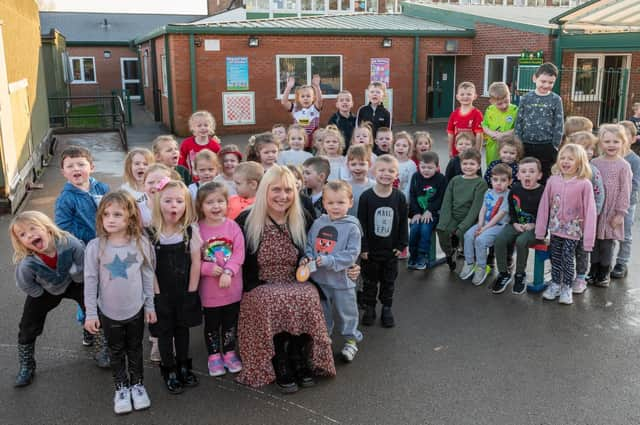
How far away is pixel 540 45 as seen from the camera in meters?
18.5

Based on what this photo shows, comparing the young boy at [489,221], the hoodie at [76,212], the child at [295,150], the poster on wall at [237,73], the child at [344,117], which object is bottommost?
the young boy at [489,221]

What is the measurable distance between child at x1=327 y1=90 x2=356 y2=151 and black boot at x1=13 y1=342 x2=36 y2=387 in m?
4.57

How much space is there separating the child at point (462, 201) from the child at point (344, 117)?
198 centimetres

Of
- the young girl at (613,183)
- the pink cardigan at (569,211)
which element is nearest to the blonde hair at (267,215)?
the pink cardigan at (569,211)

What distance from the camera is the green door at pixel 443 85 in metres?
21.5

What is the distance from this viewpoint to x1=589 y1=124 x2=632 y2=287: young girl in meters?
5.42

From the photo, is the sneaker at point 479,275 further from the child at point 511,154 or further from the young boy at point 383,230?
the young boy at point 383,230

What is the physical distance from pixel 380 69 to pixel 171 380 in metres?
17.0

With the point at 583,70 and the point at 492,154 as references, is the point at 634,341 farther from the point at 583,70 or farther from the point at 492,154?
the point at 583,70

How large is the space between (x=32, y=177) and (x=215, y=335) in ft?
27.9

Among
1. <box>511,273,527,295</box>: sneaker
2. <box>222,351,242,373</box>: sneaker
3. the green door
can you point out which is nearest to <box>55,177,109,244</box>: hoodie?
<box>222,351,242,373</box>: sneaker

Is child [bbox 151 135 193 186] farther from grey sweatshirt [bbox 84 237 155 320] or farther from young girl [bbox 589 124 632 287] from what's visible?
young girl [bbox 589 124 632 287]

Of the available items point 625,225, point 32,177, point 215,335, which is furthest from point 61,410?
point 32,177

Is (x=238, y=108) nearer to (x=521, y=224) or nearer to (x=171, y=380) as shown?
(x=521, y=224)
